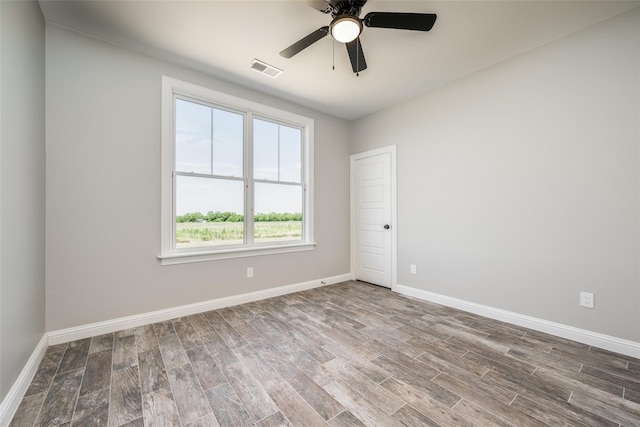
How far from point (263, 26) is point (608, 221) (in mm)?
3454

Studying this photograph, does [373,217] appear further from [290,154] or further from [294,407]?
[294,407]

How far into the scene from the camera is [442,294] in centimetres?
335

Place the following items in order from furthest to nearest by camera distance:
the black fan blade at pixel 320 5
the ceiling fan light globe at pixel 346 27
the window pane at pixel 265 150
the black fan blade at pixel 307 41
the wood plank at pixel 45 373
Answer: the window pane at pixel 265 150 → the black fan blade at pixel 307 41 → the black fan blade at pixel 320 5 → the ceiling fan light globe at pixel 346 27 → the wood plank at pixel 45 373

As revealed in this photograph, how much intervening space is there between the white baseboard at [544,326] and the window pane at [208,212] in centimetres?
270

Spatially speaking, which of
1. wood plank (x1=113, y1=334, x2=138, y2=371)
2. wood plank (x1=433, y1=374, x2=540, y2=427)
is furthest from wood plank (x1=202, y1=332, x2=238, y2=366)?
wood plank (x1=433, y1=374, x2=540, y2=427)

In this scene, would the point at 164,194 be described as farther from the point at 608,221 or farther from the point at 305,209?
the point at 608,221

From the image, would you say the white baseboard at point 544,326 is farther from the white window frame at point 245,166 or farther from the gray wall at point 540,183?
the white window frame at point 245,166

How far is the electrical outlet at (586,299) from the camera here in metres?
2.30

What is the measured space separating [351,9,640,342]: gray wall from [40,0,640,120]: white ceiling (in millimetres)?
313

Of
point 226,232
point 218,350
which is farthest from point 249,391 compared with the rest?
point 226,232

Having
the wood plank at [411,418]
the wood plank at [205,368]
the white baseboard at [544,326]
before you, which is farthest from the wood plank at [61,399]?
the white baseboard at [544,326]

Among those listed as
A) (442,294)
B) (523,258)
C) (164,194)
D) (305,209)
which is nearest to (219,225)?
(164,194)

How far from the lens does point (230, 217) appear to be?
131 inches

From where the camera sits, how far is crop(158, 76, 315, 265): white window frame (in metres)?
2.81
